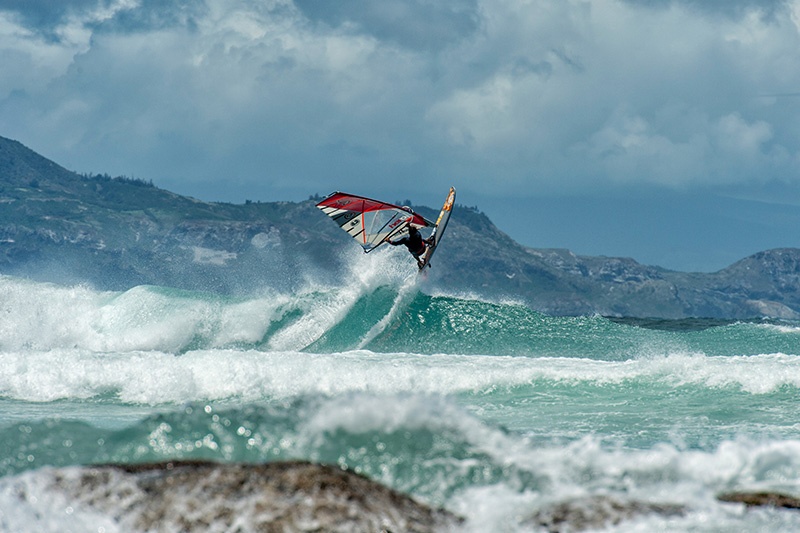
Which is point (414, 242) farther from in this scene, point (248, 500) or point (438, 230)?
point (248, 500)

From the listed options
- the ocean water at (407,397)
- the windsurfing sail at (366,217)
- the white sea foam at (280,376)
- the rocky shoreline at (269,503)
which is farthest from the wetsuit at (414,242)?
the rocky shoreline at (269,503)

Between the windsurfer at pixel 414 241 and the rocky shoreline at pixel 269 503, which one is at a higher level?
the windsurfer at pixel 414 241

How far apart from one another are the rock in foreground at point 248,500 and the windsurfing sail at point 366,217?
46.5ft

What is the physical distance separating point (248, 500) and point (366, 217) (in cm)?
1549

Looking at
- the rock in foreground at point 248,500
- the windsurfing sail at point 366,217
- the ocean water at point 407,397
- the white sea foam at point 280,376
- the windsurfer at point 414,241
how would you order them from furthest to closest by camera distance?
the windsurfing sail at point 366,217, the windsurfer at point 414,241, the white sea foam at point 280,376, the ocean water at point 407,397, the rock in foreground at point 248,500

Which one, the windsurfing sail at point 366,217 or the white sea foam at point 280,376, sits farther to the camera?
the windsurfing sail at point 366,217

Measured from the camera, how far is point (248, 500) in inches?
222

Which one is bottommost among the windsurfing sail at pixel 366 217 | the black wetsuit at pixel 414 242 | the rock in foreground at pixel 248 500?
the rock in foreground at pixel 248 500

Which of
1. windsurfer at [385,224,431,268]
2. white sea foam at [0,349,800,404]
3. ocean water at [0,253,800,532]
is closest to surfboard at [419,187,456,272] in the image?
windsurfer at [385,224,431,268]

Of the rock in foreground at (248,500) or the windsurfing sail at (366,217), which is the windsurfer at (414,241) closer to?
the windsurfing sail at (366,217)

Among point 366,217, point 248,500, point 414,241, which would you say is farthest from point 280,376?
point 248,500

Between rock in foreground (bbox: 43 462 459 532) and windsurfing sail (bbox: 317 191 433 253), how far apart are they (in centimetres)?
1417

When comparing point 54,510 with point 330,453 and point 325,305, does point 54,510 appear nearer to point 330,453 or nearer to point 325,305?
point 330,453

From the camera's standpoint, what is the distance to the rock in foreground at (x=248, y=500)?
5.54 meters
